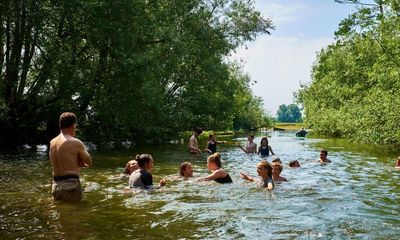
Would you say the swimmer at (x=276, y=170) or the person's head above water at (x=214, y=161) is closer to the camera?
the person's head above water at (x=214, y=161)

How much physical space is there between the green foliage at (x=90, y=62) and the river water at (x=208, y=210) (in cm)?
1130

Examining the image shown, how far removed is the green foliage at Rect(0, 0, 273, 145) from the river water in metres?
11.3

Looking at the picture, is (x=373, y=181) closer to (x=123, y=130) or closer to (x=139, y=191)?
(x=139, y=191)

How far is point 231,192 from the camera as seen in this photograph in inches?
498

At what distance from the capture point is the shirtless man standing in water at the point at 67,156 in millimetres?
8961

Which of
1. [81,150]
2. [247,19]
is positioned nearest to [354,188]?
[81,150]

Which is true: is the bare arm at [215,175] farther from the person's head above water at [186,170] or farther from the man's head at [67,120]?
the man's head at [67,120]

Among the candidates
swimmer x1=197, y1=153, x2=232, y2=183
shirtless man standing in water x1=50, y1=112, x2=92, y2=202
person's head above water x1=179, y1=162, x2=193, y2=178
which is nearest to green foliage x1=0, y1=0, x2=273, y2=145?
person's head above water x1=179, y1=162, x2=193, y2=178

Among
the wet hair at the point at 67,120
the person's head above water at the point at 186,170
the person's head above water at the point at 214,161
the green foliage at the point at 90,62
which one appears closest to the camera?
the wet hair at the point at 67,120

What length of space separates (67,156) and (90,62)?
808 inches

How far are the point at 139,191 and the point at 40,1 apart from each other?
16398 millimetres

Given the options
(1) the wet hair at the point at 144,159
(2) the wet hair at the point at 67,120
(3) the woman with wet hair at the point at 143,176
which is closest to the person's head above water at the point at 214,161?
(3) the woman with wet hair at the point at 143,176

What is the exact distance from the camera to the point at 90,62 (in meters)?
28.6

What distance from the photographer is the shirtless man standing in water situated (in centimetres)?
896
